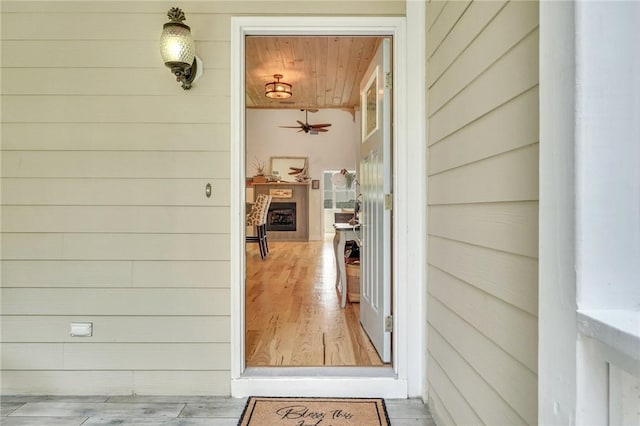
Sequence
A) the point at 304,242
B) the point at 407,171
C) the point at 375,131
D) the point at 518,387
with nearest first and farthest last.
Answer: the point at 518,387 → the point at 407,171 → the point at 375,131 → the point at 304,242

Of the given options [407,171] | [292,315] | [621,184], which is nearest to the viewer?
[621,184]

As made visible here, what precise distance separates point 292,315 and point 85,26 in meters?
2.46

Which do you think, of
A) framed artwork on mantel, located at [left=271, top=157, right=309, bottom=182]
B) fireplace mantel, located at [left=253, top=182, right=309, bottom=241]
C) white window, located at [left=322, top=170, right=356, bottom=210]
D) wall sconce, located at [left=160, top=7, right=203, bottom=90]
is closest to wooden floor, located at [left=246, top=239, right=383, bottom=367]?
wall sconce, located at [left=160, top=7, right=203, bottom=90]

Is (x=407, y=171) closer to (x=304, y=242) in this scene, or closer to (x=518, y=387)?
(x=518, y=387)

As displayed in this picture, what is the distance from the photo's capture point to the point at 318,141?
30.8ft

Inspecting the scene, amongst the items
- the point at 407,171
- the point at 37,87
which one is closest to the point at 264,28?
the point at 407,171

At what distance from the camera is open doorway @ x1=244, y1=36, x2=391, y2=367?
251cm

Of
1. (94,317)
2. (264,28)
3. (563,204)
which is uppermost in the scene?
(264,28)

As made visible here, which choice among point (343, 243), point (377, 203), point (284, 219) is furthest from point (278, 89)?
point (284, 219)

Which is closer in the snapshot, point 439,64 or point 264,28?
point 439,64

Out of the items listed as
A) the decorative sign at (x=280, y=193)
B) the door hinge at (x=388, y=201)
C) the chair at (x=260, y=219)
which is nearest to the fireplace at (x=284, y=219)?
the decorative sign at (x=280, y=193)

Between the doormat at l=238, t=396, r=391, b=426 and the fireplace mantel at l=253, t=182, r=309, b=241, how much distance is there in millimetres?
7303

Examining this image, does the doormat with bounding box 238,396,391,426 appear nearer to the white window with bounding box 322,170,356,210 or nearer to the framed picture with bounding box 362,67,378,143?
the framed picture with bounding box 362,67,378,143

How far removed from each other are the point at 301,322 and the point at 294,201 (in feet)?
20.7
